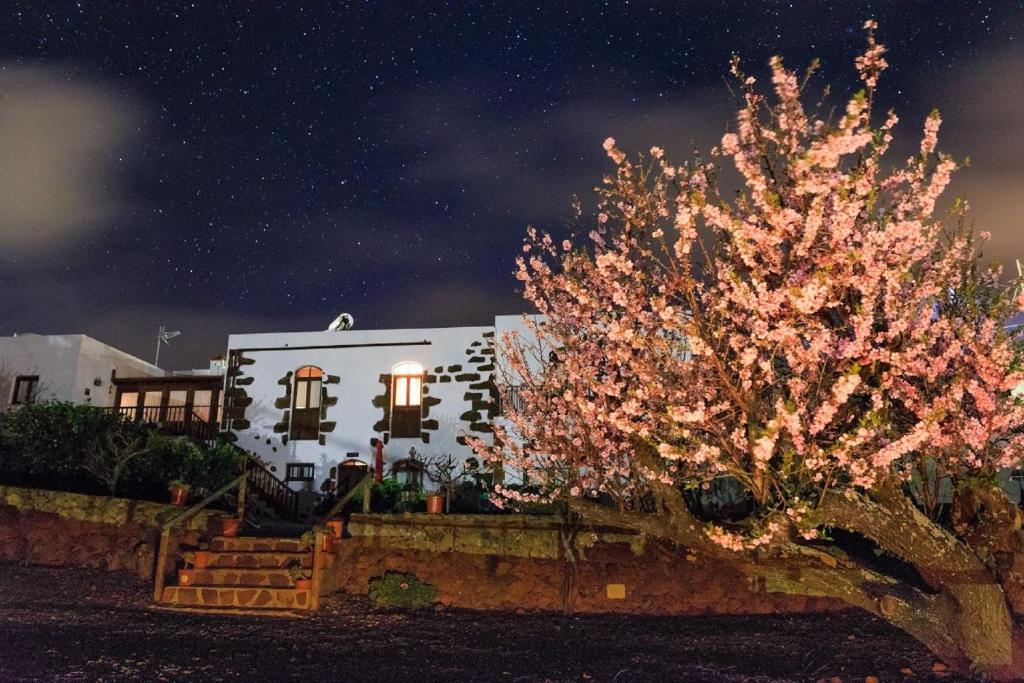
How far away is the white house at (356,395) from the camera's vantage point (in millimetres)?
20953

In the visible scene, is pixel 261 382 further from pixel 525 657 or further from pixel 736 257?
pixel 736 257

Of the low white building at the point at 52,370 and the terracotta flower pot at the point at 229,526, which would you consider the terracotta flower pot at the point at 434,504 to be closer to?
the terracotta flower pot at the point at 229,526

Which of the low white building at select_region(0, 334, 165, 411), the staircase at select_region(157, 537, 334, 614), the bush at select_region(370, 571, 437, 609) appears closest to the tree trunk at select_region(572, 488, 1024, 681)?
the bush at select_region(370, 571, 437, 609)

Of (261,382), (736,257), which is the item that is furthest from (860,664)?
(261,382)

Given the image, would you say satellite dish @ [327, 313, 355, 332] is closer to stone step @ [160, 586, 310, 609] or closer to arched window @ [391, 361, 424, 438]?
arched window @ [391, 361, 424, 438]

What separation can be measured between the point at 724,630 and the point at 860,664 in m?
1.80

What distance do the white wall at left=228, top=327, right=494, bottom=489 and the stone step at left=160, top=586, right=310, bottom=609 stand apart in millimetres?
10855

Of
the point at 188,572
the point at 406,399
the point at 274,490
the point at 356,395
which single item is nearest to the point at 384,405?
the point at 406,399

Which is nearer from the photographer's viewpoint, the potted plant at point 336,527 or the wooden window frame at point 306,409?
the potted plant at point 336,527

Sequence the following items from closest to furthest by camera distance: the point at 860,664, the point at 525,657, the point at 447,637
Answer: the point at 860,664, the point at 525,657, the point at 447,637

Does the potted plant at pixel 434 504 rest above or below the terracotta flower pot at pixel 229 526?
above

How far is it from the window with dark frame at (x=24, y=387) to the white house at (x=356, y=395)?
7484mm

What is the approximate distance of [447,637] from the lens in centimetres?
859

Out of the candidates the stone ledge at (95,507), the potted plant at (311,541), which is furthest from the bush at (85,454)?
the potted plant at (311,541)
